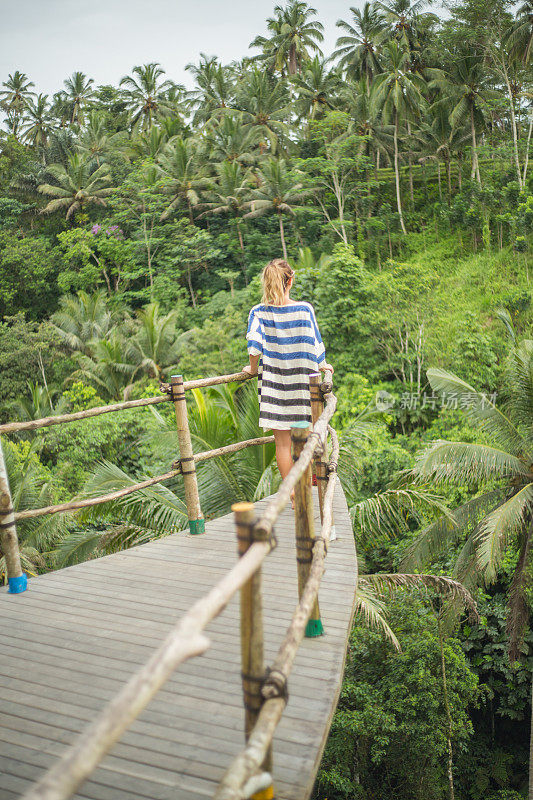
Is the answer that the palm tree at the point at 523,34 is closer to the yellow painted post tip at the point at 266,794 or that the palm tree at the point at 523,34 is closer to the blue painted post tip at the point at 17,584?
the blue painted post tip at the point at 17,584

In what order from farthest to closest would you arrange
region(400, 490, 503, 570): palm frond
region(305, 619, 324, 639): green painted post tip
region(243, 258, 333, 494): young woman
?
region(400, 490, 503, 570): palm frond < region(243, 258, 333, 494): young woman < region(305, 619, 324, 639): green painted post tip

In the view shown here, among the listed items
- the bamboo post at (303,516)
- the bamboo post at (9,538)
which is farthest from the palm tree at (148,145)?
the bamboo post at (303,516)

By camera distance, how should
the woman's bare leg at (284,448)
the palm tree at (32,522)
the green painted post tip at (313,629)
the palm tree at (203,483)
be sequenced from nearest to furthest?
the green painted post tip at (313,629) < the woman's bare leg at (284,448) < the palm tree at (203,483) < the palm tree at (32,522)

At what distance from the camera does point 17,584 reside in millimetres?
3277

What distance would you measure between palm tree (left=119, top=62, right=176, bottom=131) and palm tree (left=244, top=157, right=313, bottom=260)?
452 inches

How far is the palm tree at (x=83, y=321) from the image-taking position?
2125cm

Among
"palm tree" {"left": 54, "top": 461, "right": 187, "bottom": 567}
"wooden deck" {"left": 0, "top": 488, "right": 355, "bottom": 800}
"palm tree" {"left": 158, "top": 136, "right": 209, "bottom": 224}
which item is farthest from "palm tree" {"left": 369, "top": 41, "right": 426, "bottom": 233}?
"wooden deck" {"left": 0, "top": 488, "right": 355, "bottom": 800}

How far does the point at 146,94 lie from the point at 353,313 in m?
22.7

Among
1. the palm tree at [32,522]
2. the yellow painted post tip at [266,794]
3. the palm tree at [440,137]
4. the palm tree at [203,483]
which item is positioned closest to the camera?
the yellow painted post tip at [266,794]

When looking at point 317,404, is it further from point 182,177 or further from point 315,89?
point 315,89

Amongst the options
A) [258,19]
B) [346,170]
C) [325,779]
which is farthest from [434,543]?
[258,19]

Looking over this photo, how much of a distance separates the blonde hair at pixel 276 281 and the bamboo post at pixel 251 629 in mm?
2009

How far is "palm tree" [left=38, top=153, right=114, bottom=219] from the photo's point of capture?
26344 millimetres

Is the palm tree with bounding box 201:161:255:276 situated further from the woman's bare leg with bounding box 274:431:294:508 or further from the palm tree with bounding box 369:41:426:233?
the woman's bare leg with bounding box 274:431:294:508
